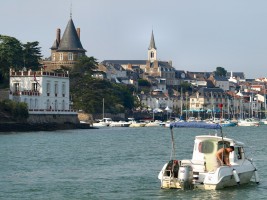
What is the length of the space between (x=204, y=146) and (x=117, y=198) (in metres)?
6.09

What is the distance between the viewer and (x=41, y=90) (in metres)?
128

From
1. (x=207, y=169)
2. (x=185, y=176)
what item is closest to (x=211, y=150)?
(x=207, y=169)

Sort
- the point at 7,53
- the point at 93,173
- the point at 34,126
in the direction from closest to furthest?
the point at 93,173
the point at 34,126
the point at 7,53

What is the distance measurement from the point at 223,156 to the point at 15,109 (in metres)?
75.6

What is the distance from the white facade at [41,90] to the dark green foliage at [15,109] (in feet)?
22.3

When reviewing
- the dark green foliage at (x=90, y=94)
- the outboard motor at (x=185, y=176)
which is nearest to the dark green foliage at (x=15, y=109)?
the dark green foliage at (x=90, y=94)

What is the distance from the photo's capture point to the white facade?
125438 mm

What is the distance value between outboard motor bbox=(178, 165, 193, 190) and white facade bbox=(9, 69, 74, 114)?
84.1 m

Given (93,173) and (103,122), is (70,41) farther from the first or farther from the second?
(93,173)

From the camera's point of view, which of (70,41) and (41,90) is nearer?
(41,90)

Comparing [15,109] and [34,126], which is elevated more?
[15,109]

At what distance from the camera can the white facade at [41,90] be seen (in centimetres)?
12544

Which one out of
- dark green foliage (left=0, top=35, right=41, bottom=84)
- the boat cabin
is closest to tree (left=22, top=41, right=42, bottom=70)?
dark green foliage (left=0, top=35, right=41, bottom=84)

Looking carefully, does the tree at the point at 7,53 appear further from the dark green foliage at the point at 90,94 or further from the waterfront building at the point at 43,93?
the dark green foliage at the point at 90,94
